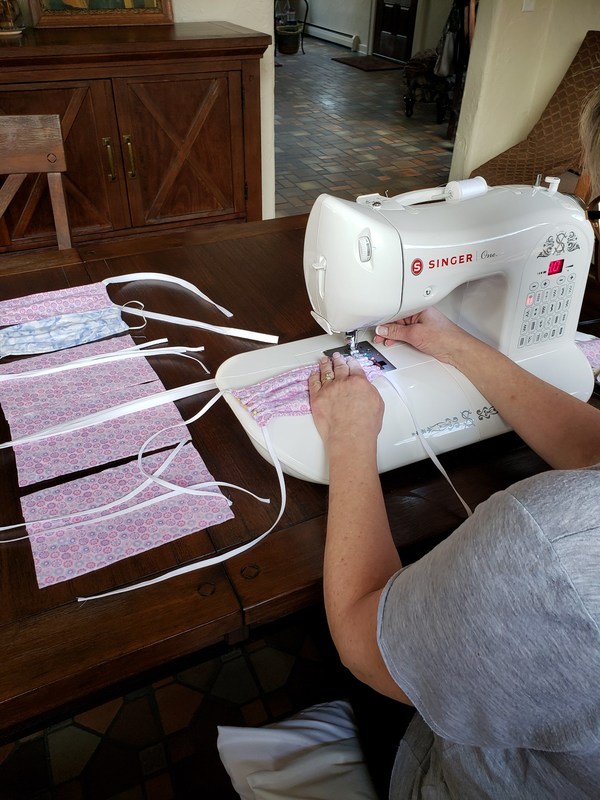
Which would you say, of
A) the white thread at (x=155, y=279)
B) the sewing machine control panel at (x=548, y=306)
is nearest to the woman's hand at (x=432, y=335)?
the sewing machine control panel at (x=548, y=306)

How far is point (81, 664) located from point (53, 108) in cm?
233

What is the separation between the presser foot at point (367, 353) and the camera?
0.99 meters

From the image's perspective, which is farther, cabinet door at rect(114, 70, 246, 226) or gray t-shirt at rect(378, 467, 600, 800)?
cabinet door at rect(114, 70, 246, 226)

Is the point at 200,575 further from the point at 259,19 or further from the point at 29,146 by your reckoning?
the point at 259,19

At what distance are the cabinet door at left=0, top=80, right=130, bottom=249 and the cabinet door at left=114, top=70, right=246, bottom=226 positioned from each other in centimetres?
6

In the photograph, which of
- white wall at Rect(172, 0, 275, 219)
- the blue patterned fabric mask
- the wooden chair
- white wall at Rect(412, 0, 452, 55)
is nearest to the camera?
the blue patterned fabric mask

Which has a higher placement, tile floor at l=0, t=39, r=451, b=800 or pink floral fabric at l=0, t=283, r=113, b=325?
pink floral fabric at l=0, t=283, r=113, b=325

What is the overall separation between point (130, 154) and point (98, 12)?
61 centimetres

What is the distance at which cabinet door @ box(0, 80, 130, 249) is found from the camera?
2357 mm

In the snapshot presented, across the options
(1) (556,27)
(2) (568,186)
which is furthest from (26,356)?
(1) (556,27)

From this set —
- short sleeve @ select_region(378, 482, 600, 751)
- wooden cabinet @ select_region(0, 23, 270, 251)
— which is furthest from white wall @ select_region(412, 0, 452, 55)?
short sleeve @ select_region(378, 482, 600, 751)

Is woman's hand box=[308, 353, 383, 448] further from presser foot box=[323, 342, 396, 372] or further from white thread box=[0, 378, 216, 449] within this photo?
white thread box=[0, 378, 216, 449]

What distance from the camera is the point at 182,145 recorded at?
271 centimetres

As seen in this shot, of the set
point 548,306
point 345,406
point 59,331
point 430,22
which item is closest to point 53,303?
point 59,331
